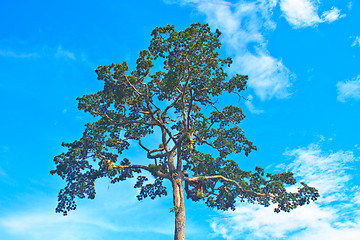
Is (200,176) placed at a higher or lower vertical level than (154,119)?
lower

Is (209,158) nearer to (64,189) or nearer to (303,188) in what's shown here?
(303,188)

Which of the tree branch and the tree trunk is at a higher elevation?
the tree branch

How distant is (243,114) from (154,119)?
7.10m

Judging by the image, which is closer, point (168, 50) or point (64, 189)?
point (168, 50)

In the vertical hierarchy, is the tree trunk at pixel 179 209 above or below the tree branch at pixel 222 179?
below

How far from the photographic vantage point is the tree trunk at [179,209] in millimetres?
18891

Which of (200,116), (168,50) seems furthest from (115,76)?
(200,116)

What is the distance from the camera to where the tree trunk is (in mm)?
18891

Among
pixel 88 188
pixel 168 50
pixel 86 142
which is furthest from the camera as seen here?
pixel 88 188

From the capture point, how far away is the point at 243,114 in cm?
2280

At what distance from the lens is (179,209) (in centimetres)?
1966

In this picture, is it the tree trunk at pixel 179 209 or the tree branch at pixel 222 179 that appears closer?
the tree trunk at pixel 179 209

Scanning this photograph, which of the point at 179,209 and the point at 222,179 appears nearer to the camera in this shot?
the point at 179,209

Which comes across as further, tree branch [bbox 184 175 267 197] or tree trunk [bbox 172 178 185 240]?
tree branch [bbox 184 175 267 197]
